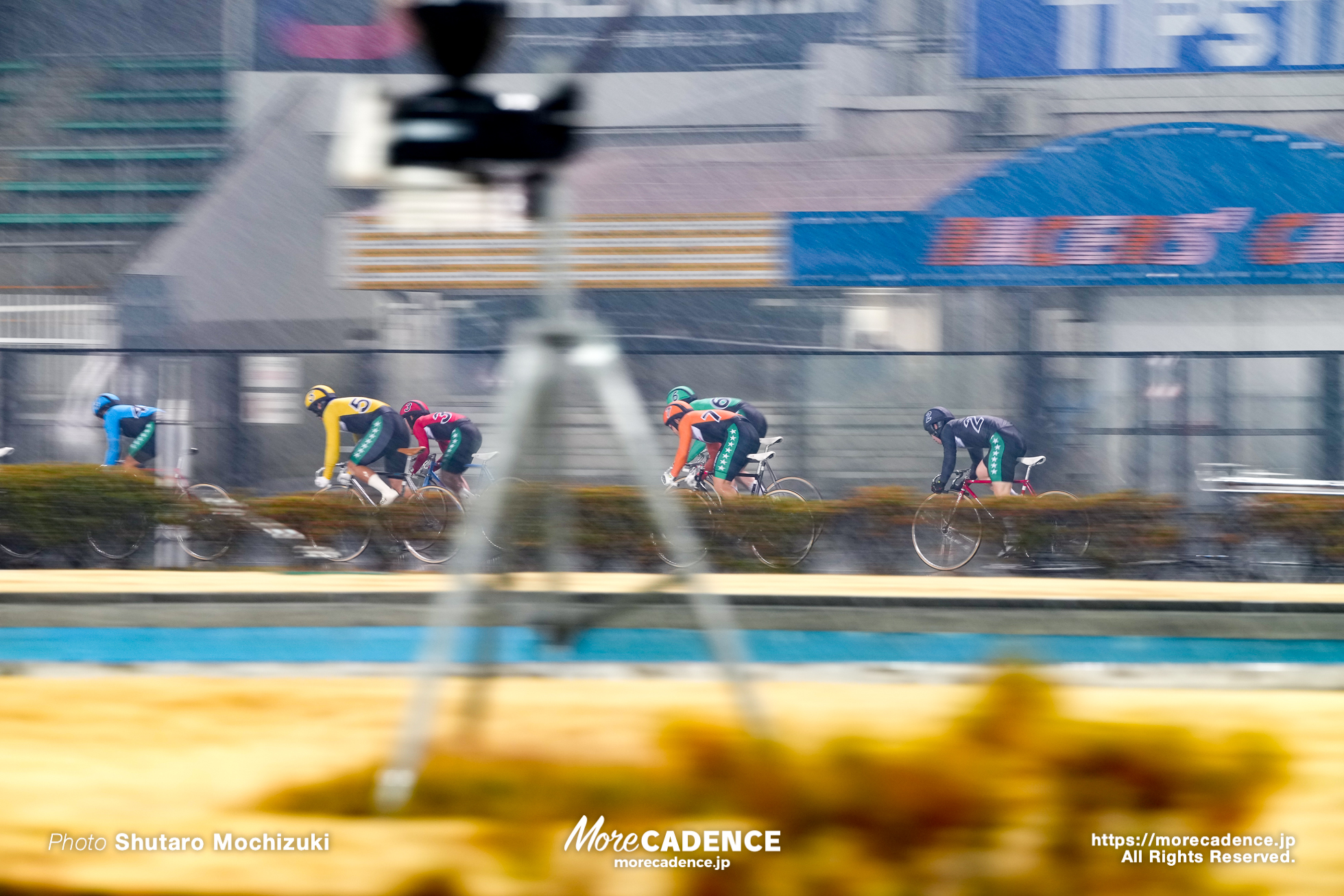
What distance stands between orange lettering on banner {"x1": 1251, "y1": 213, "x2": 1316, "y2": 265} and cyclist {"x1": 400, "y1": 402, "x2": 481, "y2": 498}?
875 cm

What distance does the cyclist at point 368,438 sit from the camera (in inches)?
460

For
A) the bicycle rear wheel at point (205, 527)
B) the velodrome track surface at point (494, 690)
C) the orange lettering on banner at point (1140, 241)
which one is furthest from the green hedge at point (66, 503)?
the orange lettering on banner at point (1140, 241)

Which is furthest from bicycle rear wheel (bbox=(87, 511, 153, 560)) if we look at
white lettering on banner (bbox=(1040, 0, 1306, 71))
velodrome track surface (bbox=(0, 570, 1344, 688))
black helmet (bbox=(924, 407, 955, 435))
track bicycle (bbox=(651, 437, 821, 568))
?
white lettering on banner (bbox=(1040, 0, 1306, 71))

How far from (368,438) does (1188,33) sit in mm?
10694

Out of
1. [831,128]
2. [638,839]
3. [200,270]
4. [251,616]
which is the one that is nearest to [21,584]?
[251,616]

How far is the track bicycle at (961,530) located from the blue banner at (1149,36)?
663 centimetres

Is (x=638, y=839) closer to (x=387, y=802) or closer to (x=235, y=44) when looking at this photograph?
(x=387, y=802)

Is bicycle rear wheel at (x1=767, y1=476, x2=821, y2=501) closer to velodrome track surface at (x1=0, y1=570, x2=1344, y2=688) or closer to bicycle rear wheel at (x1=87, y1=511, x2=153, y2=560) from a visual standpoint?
velodrome track surface at (x1=0, y1=570, x2=1344, y2=688)

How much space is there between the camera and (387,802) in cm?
228

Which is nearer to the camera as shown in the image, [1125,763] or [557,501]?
[1125,763]

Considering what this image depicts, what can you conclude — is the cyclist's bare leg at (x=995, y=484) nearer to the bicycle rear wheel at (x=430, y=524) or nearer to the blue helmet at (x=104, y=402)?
the bicycle rear wheel at (x=430, y=524)

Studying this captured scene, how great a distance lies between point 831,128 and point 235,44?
8057mm

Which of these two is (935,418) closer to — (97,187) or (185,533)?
(185,533)

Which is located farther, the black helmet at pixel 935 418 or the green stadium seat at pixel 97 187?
the green stadium seat at pixel 97 187
